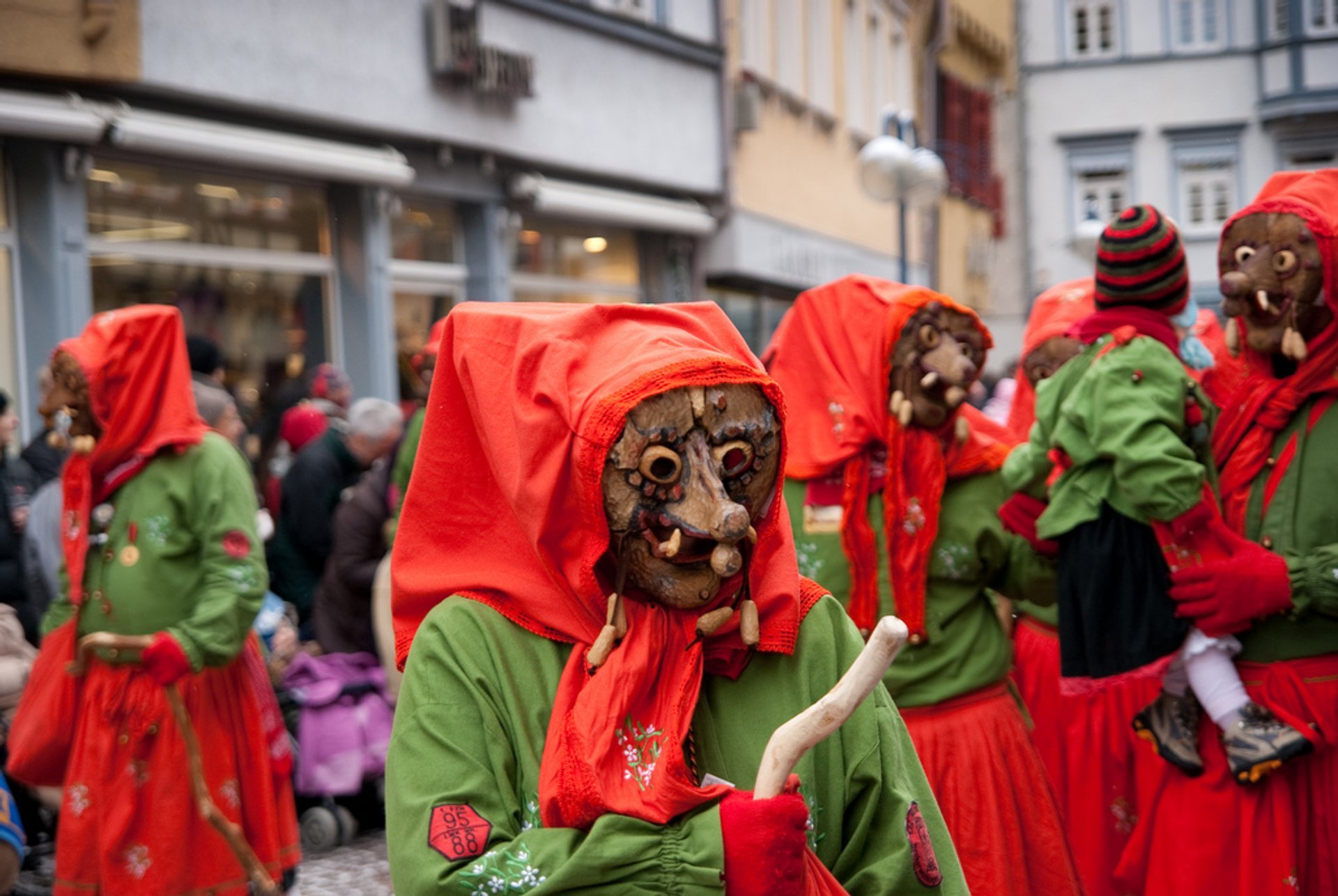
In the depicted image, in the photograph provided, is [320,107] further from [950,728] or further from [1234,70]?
[1234,70]

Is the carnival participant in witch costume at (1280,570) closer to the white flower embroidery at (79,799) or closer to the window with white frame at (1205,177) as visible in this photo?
the white flower embroidery at (79,799)

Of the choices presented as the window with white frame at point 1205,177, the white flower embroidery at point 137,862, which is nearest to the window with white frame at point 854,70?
the window with white frame at point 1205,177

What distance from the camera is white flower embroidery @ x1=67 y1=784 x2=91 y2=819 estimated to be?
5191 millimetres

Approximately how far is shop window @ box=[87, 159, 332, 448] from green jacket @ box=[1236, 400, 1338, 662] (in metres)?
7.64

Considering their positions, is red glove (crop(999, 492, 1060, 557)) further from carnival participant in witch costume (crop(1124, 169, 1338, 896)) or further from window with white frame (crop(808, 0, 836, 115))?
window with white frame (crop(808, 0, 836, 115))

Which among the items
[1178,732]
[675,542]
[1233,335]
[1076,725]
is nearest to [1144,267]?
[1233,335]

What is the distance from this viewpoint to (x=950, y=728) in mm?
4027

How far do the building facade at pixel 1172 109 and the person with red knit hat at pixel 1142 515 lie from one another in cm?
2574

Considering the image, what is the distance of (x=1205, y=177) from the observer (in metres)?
30.4

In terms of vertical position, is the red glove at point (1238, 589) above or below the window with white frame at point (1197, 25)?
below

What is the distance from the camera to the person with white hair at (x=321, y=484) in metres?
8.20

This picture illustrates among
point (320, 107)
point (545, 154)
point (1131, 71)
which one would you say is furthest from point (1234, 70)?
point (320, 107)

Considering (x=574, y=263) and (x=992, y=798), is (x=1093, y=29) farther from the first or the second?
(x=992, y=798)

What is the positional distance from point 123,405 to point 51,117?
4.21 metres
